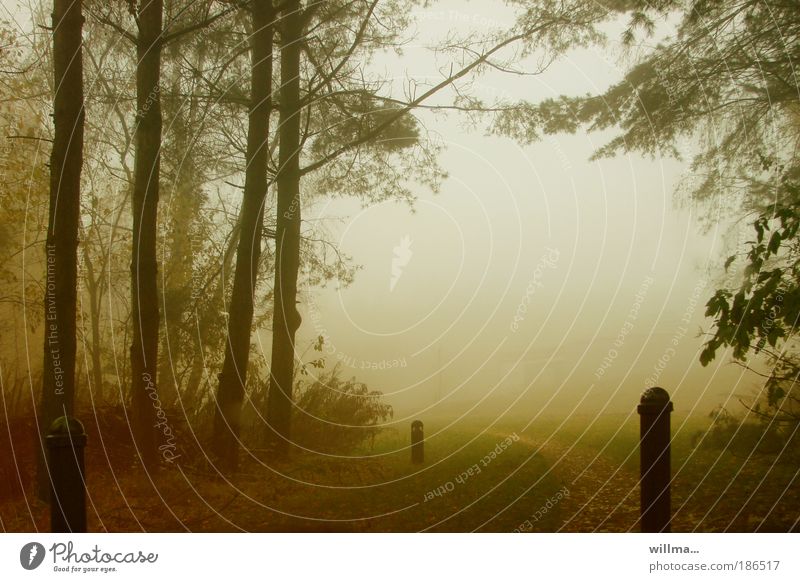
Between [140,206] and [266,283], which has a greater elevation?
[140,206]

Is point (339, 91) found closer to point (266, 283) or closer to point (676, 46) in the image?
point (266, 283)

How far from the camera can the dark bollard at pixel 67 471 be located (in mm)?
4152

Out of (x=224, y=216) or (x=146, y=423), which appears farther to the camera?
(x=224, y=216)

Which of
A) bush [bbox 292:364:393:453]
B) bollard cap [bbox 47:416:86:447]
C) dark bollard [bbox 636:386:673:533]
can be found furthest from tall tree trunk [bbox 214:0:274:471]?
dark bollard [bbox 636:386:673:533]

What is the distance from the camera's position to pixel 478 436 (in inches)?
256

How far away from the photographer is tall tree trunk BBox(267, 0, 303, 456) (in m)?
7.39

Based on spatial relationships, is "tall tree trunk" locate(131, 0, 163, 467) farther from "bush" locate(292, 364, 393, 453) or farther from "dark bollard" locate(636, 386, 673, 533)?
"dark bollard" locate(636, 386, 673, 533)

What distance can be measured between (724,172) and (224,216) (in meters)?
5.90

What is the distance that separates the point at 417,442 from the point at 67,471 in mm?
3459

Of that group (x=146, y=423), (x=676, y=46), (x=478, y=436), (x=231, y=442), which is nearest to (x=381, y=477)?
(x=478, y=436)

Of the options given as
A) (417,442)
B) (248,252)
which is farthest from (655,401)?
(248,252)

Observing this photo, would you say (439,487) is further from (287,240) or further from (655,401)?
(287,240)

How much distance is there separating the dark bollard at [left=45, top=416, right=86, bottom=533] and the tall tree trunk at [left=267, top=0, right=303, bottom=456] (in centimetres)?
297
